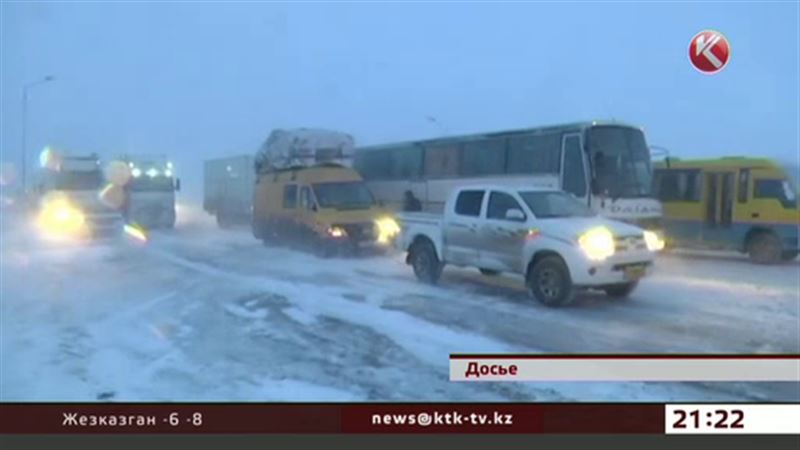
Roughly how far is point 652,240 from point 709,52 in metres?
0.57

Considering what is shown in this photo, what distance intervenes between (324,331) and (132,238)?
2.31 ft

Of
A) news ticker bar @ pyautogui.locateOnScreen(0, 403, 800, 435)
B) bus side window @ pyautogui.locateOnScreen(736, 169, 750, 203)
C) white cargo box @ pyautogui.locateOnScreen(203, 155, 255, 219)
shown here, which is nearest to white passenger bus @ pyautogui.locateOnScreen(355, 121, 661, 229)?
bus side window @ pyautogui.locateOnScreen(736, 169, 750, 203)

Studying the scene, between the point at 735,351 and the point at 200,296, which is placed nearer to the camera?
the point at 735,351

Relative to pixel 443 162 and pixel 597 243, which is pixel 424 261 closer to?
pixel 443 162

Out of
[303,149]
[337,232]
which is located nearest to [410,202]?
[337,232]

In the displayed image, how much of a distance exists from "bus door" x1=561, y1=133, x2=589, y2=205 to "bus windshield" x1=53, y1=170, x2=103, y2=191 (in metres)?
1.46

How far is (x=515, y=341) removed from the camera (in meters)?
2.18

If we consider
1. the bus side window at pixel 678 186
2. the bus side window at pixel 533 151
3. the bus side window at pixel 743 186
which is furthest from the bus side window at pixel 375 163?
the bus side window at pixel 743 186

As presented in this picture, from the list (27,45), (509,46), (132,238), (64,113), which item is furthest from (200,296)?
(509,46)

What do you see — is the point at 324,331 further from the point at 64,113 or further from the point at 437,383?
the point at 64,113

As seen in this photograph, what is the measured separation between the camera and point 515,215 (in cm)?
230

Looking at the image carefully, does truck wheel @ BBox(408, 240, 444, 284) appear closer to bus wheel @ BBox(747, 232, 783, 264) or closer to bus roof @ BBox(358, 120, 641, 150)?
bus roof @ BBox(358, 120, 641, 150)

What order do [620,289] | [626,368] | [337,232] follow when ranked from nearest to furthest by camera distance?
[626,368], [620,289], [337,232]

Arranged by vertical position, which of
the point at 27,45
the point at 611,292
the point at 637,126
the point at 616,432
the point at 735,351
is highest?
the point at 27,45
